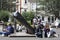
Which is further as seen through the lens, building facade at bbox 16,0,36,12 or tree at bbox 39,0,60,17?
building facade at bbox 16,0,36,12

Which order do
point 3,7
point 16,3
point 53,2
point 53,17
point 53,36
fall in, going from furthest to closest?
point 16,3 → point 3,7 → point 53,17 → point 53,2 → point 53,36

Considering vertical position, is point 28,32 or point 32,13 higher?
point 28,32

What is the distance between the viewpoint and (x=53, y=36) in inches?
770

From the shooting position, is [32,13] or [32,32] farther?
[32,13]

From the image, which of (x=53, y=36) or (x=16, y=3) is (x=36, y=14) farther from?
(x=53, y=36)

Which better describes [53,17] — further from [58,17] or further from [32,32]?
[32,32]

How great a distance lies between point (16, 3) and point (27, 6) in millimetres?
3851

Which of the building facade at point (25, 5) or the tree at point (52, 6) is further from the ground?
the tree at point (52, 6)

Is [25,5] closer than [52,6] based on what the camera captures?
No

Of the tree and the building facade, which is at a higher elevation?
the tree

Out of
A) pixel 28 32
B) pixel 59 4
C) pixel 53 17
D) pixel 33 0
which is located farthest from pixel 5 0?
pixel 28 32

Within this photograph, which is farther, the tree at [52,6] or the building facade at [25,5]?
the building facade at [25,5]

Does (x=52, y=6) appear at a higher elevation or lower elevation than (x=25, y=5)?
higher

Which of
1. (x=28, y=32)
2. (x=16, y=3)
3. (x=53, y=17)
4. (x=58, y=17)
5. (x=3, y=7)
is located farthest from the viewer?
(x=16, y=3)
